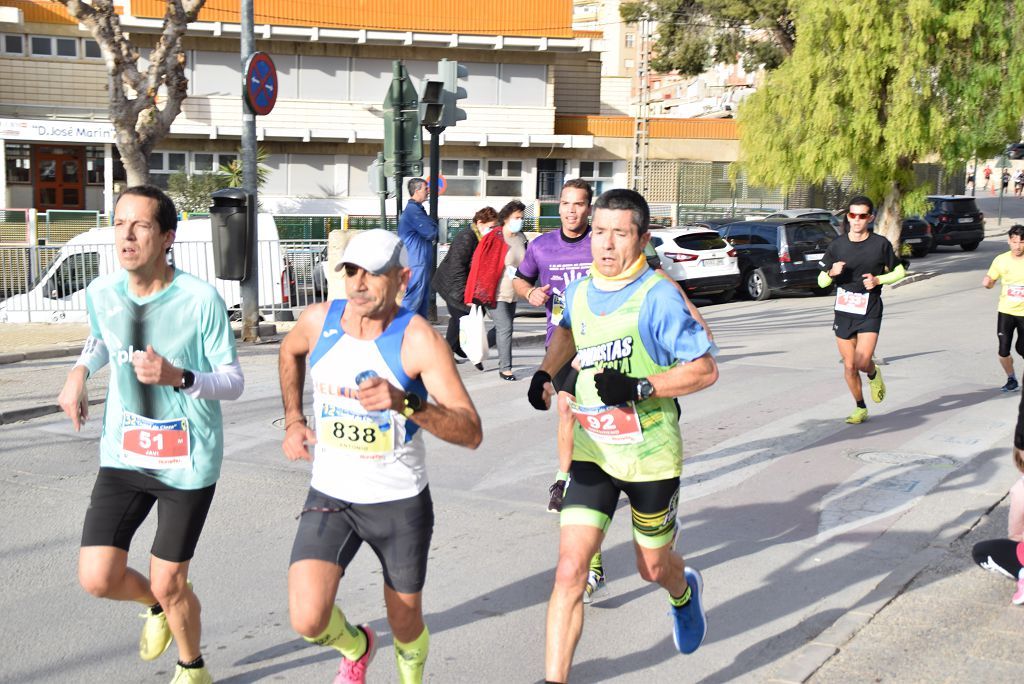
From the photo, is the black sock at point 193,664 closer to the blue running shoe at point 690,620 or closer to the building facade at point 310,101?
the blue running shoe at point 690,620

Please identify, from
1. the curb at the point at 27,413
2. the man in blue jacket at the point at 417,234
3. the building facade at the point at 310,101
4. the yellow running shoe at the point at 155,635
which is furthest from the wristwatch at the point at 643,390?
the building facade at the point at 310,101

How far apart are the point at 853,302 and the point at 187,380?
703 cm

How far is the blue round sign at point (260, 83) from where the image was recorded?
14438 millimetres

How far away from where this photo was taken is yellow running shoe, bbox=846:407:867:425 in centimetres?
992

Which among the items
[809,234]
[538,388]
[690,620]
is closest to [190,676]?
[538,388]

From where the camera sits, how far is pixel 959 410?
1066cm

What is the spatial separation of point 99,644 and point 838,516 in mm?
4348

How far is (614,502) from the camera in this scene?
4441 mm

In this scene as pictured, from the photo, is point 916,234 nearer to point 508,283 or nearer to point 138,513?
point 508,283

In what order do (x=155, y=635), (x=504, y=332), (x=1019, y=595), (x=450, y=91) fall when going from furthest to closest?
(x=450, y=91), (x=504, y=332), (x=1019, y=595), (x=155, y=635)

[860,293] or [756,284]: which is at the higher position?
[860,293]

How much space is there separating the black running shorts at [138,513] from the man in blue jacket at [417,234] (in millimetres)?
8245

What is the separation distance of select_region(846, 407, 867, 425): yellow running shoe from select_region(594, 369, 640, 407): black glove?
6246 millimetres

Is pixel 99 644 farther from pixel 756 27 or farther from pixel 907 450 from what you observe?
pixel 756 27
